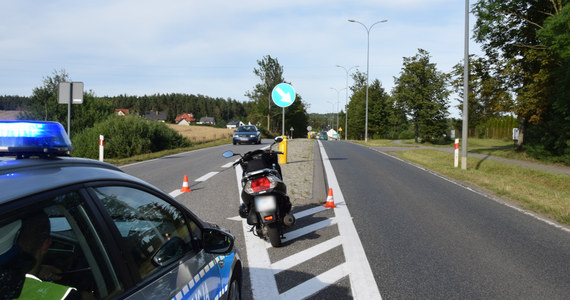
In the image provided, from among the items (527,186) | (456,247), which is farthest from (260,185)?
(527,186)

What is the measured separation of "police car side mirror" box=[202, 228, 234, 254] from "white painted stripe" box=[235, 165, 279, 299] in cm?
132

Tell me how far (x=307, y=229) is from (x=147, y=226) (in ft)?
14.6

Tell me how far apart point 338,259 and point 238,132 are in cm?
2737

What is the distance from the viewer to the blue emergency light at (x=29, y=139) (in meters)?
1.92

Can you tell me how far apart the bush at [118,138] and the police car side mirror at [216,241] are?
2333cm

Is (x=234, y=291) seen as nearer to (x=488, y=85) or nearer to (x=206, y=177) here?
(x=206, y=177)

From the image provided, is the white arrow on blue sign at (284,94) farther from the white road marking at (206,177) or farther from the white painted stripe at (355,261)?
the white painted stripe at (355,261)

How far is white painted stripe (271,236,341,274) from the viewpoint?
15.9ft

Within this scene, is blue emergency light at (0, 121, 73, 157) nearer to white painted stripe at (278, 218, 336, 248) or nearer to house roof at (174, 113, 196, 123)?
white painted stripe at (278, 218, 336, 248)

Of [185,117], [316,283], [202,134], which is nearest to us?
[316,283]

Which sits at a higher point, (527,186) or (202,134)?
(202,134)

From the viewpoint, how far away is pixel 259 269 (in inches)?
187

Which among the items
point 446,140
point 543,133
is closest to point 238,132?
point 543,133

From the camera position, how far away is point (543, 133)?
23109mm
